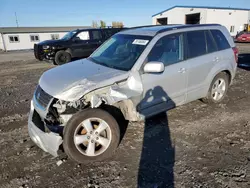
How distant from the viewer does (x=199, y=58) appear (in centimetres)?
418

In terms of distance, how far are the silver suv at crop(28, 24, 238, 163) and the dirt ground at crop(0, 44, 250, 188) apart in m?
0.30

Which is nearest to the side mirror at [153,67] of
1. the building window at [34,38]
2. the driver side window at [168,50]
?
the driver side window at [168,50]

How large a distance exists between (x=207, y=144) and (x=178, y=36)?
2096 millimetres

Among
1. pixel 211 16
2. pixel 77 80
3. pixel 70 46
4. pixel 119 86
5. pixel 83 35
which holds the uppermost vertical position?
pixel 211 16

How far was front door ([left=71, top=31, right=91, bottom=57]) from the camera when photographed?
11.6 meters

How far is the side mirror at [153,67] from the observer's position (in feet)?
10.7

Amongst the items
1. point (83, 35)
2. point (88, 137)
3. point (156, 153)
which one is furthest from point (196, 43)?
point (83, 35)

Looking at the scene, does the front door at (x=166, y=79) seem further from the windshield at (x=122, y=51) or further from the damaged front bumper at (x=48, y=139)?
the damaged front bumper at (x=48, y=139)

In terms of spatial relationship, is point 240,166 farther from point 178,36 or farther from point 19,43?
point 19,43

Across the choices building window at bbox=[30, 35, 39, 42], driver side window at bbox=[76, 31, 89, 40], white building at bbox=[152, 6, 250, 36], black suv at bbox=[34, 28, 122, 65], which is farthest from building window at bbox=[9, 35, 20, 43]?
driver side window at bbox=[76, 31, 89, 40]

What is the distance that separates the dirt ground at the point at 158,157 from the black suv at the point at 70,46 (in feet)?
23.5

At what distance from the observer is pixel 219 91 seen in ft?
16.3

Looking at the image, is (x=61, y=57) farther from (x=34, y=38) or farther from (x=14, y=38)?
(x=34, y=38)

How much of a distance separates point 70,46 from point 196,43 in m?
8.69
